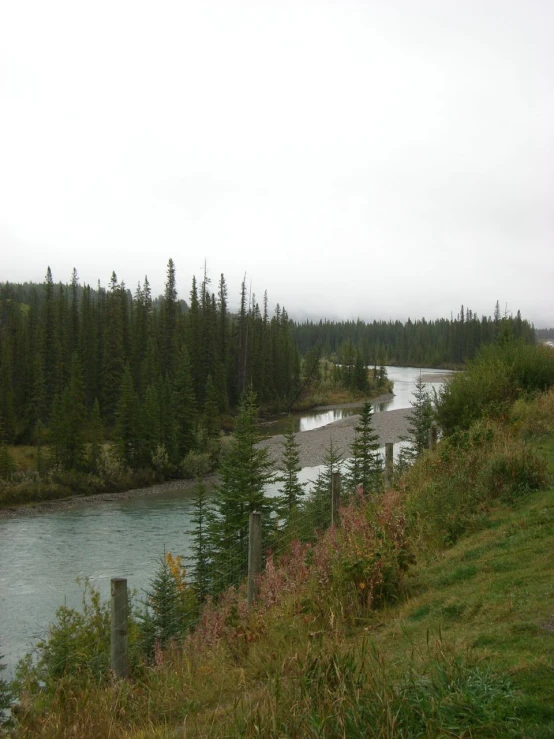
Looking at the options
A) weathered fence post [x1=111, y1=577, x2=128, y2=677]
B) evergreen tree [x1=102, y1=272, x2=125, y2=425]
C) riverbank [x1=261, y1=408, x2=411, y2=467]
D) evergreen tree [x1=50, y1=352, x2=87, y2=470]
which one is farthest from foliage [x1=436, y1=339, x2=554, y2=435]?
evergreen tree [x1=102, y1=272, x2=125, y2=425]

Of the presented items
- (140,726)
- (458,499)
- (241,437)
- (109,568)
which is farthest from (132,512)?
(140,726)

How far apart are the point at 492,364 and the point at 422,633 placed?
15.1 meters

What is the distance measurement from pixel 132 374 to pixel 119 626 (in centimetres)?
6607

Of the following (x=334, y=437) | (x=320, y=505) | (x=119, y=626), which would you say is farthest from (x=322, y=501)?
(x=334, y=437)

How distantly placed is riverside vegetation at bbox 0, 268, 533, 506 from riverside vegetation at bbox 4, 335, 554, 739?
60.2 feet

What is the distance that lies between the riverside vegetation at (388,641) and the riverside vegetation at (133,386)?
1834 centimetres

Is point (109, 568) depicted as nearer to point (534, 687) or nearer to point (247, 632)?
point (247, 632)

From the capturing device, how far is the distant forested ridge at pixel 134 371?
49.0 metres

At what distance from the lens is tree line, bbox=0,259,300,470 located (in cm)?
4772

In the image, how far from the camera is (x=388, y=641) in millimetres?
5289

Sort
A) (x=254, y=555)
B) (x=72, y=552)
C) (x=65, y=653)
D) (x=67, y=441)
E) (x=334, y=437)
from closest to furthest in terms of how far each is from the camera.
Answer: (x=254, y=555) < (x=65, y=653) < (x=72, y=552) < (x=67, y=441) < (x=334, y=437)

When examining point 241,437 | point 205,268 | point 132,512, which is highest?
point 205,268

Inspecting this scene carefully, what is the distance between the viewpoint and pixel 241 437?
72.2 ft

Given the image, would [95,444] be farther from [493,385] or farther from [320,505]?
[493,385]
